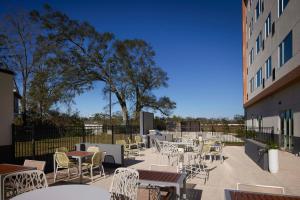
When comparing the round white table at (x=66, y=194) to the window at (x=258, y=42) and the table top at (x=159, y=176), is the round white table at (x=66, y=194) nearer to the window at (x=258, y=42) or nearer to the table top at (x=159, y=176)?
the table top at (x=159, y=176)

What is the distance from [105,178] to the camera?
307 inches

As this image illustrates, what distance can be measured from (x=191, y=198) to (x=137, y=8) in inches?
768

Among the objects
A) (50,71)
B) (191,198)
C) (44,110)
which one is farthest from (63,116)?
(191,198)

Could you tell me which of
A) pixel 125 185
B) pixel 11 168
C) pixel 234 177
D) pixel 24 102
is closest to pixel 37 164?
pixel 11 168

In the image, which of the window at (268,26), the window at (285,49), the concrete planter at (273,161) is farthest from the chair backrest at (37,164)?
the window at (268,26)

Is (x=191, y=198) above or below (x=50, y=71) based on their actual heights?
below

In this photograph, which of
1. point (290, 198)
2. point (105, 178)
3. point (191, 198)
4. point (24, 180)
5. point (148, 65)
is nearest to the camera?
point (290, 198)

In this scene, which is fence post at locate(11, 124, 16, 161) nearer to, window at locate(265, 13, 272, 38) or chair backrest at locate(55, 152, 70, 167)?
chair backrest at locate(55, 152, 70, 167)

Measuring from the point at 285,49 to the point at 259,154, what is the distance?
696cm

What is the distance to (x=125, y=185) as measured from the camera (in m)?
3.59

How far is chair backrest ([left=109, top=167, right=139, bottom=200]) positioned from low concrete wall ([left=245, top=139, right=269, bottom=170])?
271 inches

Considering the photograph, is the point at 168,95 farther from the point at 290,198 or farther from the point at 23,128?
the point at 290,198

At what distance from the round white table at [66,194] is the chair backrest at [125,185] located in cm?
49

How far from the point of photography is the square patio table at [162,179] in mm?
4000
